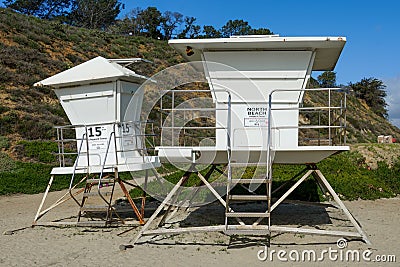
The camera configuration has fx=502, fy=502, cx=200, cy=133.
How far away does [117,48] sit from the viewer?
50.9 meters

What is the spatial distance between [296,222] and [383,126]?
50.6 m

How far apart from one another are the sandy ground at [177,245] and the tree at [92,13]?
200 feet

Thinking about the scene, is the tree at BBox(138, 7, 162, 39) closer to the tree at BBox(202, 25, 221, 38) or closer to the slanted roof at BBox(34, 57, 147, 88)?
the tree at BBox(202, 25, 221, 38)

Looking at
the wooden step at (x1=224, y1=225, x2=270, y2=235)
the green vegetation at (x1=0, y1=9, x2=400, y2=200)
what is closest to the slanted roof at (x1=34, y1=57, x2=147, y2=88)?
the wooden step at (x1=224, y1=225, x2=270, y2=235)

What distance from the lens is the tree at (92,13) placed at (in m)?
70.8

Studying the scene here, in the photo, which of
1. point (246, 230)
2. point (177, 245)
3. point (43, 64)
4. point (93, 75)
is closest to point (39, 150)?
point (93, 75)

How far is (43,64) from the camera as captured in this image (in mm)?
36938

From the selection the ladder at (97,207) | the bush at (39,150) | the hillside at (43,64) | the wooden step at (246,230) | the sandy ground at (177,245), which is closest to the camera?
the sandy ground at (177,245)

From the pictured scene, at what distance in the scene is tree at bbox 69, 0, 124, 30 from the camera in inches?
2785

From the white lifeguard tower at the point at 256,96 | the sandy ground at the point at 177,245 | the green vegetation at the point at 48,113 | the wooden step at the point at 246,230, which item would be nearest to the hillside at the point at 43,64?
the green vegetation at the point at 48,113

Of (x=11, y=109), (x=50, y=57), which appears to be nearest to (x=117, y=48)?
(x=50, y=57)

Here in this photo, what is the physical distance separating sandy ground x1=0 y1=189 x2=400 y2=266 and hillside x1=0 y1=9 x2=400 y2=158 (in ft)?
45.6

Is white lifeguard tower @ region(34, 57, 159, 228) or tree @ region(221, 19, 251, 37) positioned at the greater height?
tree @ region(221, 19, 251, 37)

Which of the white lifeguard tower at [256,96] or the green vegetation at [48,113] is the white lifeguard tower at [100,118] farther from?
the green vegetation at [48,113]
